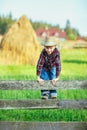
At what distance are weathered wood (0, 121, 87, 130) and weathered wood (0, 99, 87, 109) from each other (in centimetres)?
30

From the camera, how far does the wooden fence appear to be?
23.1ft

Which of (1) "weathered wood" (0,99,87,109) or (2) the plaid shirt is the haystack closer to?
(2) the plaid shirt

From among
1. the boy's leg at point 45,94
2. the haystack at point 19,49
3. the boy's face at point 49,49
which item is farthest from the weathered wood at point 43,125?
the haystack at point 19,49

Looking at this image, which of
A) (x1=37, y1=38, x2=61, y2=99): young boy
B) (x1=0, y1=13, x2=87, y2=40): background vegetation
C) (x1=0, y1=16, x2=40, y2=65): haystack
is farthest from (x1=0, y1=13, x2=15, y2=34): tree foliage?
(x1=37, y1=38, x2=61, y2=99): young boy

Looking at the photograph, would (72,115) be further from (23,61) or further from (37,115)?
(23,61)

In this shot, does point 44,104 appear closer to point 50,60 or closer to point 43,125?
point 43,125

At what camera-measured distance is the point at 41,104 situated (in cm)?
704

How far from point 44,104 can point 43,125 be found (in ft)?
1.22

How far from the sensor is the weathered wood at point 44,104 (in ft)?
23.1

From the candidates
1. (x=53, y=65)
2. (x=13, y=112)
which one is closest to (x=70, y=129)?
(x=53, y=65)

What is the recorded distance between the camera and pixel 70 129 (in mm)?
7172

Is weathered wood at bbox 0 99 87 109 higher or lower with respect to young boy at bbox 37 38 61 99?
lower

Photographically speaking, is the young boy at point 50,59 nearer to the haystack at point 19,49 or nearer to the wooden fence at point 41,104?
the wooden fence at point 41,104

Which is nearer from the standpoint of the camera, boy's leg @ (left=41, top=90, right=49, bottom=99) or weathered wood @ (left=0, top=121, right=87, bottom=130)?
weathered wood @ (left=0, top=121, right=87, bottom=130)
